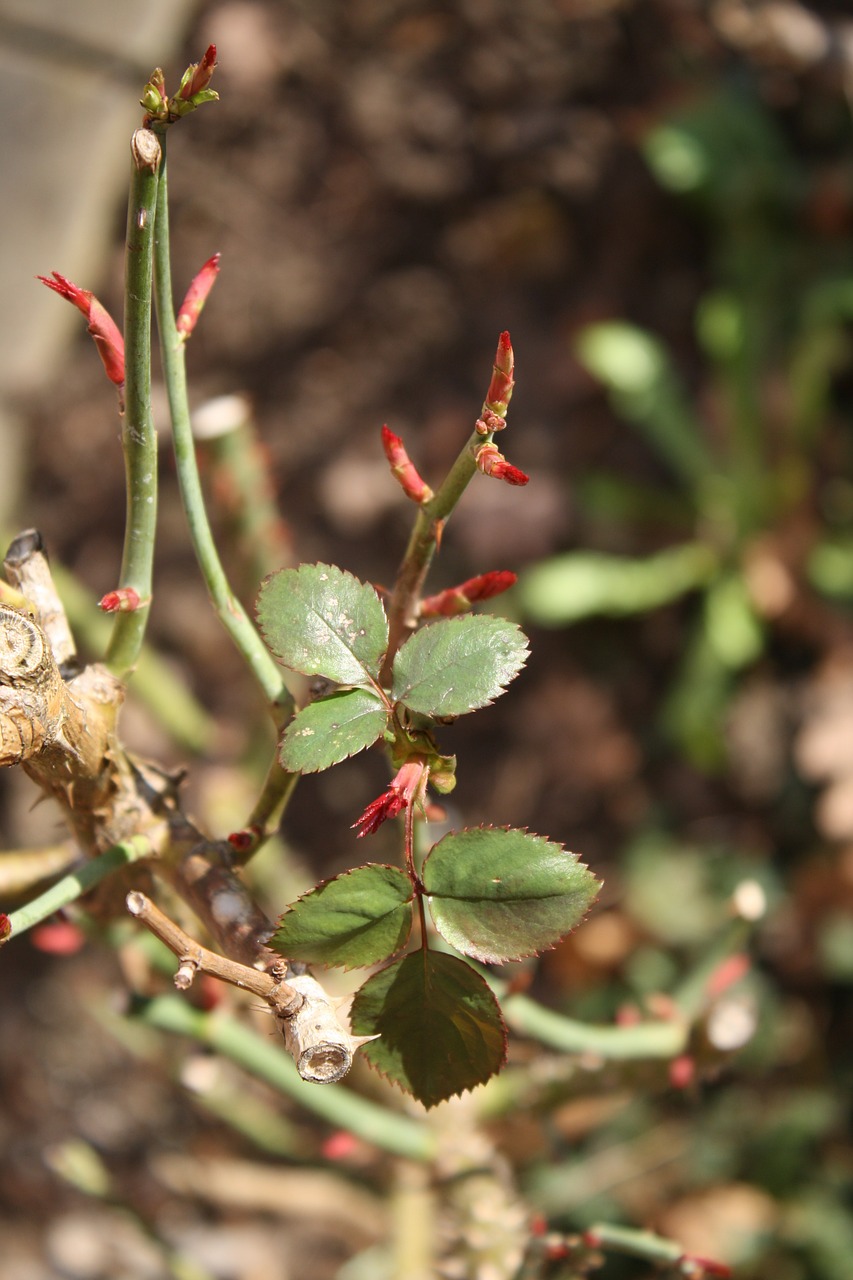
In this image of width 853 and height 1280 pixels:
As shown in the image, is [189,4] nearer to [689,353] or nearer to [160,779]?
[689,353]

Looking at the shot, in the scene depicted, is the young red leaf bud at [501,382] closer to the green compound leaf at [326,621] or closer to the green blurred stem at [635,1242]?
the green compound leaf at [326,621]

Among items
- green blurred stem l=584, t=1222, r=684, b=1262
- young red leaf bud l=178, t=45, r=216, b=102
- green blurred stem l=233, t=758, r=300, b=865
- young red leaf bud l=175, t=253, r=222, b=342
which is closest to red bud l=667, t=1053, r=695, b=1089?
green blurred stem l=584, t=1222, r=684, b=1262

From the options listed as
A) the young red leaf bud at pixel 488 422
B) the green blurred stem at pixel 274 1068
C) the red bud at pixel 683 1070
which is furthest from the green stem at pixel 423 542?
the red bud at pixel 683 1070

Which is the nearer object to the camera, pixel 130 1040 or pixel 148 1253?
pixel 130 1040

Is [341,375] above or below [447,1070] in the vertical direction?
above

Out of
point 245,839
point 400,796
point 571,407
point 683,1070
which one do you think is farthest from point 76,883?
point 571,407

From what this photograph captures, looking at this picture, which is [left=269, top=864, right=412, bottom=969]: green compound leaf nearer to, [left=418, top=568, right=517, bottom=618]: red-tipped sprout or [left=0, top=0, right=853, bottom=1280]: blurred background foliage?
[left=418, top=568, right=517, bottom=618]: red-tipped sprout

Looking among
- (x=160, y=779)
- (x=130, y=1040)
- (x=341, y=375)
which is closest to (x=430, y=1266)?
(x=130, y=1040)
